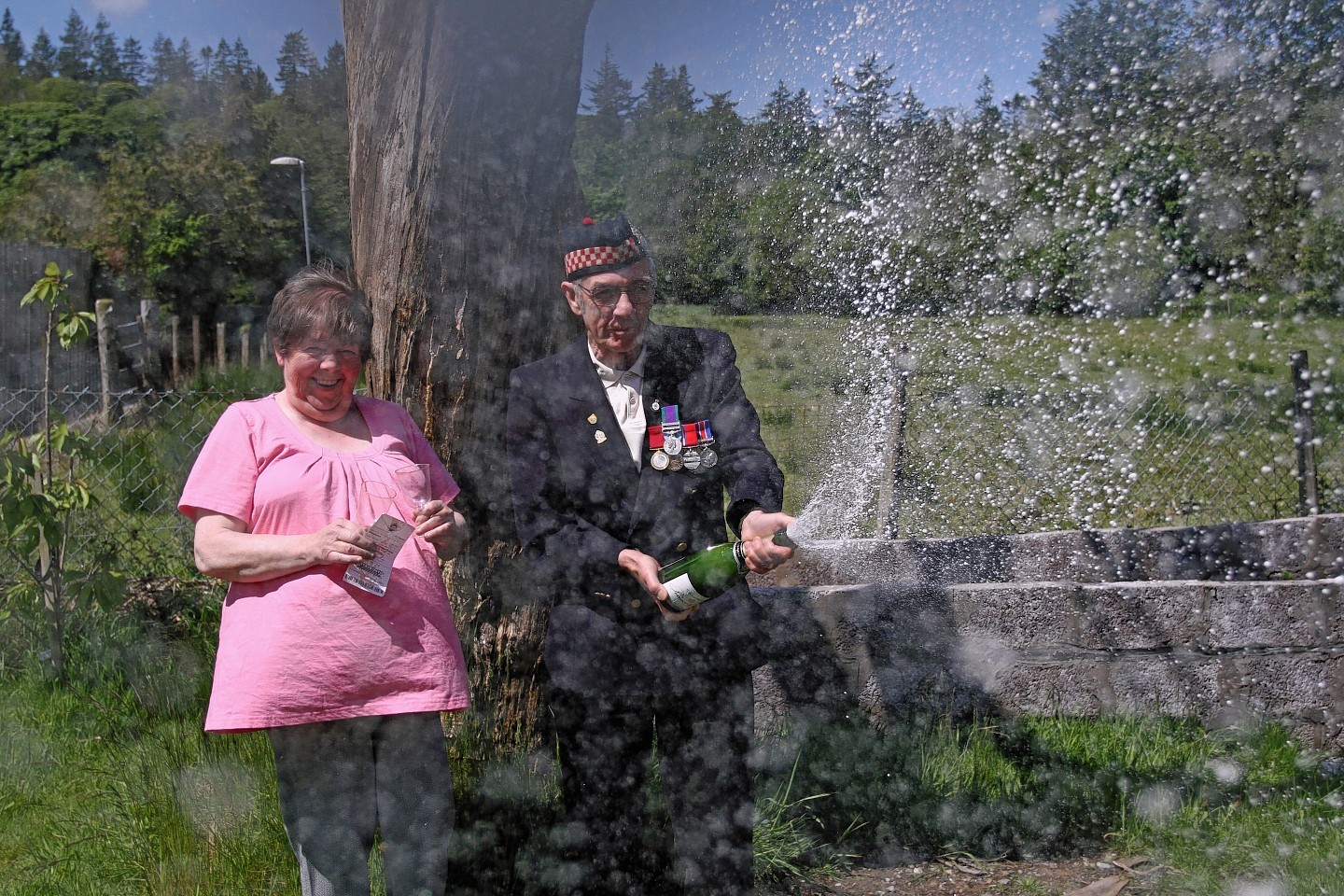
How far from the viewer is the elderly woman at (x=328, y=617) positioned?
1.65 m

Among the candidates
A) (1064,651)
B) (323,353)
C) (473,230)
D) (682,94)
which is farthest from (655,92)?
(1064,651)

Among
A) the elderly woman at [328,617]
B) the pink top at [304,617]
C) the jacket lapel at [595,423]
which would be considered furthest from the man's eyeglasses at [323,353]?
the jacket lapel at [595,423]

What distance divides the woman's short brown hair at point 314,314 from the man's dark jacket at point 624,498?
310 millimetres

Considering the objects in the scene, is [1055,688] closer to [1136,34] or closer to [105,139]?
[1136,34]

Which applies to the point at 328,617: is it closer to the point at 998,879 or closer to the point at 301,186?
the point at 301,186

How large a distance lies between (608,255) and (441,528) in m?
0.54

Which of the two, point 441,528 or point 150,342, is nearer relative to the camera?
point 441,528

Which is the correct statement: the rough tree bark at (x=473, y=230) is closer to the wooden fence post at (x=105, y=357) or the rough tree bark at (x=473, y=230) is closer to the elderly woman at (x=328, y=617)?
the elderly woman at (x=328, y=617)

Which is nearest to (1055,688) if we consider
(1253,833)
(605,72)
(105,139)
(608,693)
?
(1253,833)

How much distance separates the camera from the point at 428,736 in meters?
1.79

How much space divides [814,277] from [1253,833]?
172 cm

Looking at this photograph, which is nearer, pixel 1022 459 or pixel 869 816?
pixel 869 816

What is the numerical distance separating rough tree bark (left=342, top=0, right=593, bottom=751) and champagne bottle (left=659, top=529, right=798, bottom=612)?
51cm

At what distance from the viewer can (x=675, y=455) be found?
1817 mm
